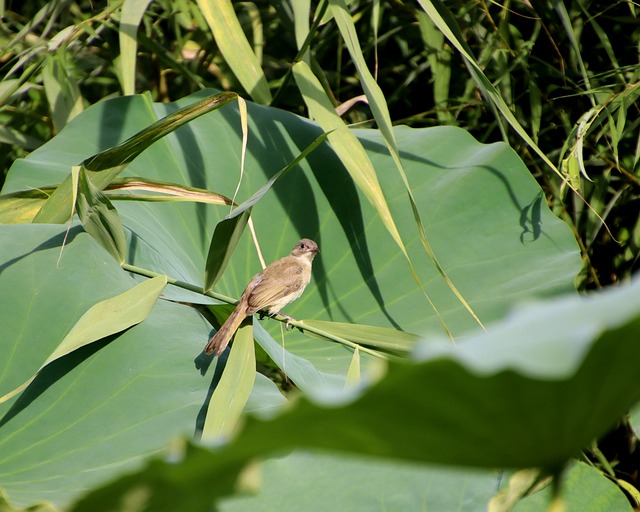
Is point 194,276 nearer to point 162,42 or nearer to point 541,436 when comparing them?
point 162,42

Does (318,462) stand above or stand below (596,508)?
above

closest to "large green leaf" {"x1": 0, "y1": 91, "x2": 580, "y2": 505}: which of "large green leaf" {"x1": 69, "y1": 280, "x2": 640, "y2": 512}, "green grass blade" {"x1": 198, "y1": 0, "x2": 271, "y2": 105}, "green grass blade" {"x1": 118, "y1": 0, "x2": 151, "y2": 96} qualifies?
"green grass blade" {"x1": 118, "y1": 0, "x2": 151, "y2": 96}

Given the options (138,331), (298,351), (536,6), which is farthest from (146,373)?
(536,6)

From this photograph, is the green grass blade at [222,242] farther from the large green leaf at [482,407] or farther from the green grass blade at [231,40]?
the large green leaf at [482,407]

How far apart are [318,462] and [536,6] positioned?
2.22 m

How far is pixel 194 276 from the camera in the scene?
7.58 feet

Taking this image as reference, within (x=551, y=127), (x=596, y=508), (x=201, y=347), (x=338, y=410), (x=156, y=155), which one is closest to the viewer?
(x=338, y=410)

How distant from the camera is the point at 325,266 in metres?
2.48

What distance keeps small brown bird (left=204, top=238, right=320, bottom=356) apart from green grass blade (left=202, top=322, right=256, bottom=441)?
41 cm

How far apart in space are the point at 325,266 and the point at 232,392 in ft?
3.14

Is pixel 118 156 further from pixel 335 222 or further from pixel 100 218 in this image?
pixel 335 222

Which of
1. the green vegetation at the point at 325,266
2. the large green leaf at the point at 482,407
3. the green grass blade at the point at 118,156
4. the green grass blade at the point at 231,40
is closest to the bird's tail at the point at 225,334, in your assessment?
the green vegetation at the point at 325,266

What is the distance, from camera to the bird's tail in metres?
1.78

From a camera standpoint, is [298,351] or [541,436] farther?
[298,351]
